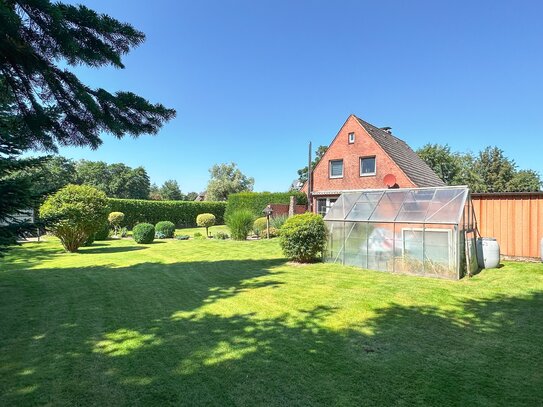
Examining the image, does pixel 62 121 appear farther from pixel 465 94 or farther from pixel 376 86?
pixel 465 94

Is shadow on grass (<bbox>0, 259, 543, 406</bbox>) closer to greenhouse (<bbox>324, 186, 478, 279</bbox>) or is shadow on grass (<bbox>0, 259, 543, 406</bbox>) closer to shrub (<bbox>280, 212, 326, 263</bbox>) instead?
greenhouse (<bbox>324, 186, 478, 279</bbox>)

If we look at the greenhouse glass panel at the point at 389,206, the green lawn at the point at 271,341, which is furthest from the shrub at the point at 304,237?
the green lawn at the point at 271,341

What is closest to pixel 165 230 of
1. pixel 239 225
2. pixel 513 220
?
pixel 239 225

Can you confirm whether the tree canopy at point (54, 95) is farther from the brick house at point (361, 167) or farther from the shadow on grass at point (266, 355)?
the brick house at point (361, 167)

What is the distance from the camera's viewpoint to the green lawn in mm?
3012

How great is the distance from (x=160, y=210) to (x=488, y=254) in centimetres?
2716

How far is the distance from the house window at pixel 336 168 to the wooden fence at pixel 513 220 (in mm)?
12145

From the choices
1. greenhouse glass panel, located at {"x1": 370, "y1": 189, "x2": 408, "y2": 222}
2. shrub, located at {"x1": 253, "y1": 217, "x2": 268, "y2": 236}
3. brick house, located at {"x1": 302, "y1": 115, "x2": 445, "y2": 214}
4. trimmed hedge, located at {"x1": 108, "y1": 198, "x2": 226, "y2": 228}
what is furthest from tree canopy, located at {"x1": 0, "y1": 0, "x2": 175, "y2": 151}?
trimmed hedge, located at {"x1": 108, "y1": 198, "x2": 226, "y2": 228}

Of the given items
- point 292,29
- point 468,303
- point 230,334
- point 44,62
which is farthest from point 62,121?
point 292,29

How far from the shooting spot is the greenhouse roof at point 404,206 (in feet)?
29.8

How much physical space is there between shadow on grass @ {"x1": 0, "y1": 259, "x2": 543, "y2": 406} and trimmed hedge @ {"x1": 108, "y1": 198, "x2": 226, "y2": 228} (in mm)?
21056

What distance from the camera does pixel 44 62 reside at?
171 inches

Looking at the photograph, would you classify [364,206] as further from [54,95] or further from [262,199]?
[262,199]

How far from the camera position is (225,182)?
5975 cm
